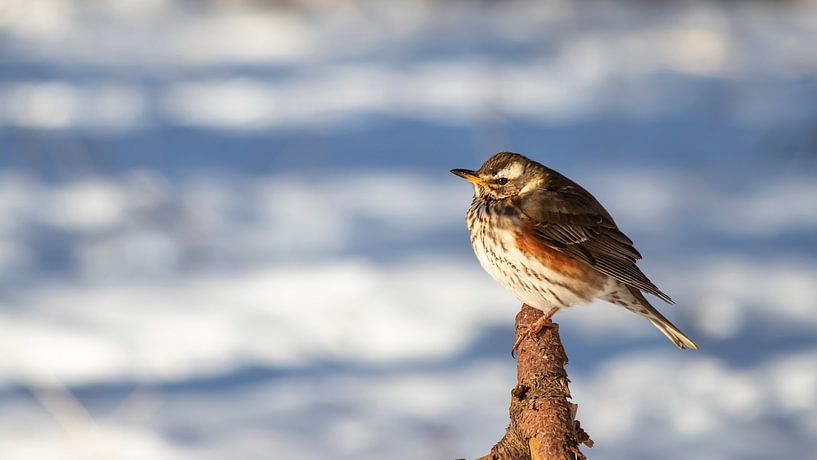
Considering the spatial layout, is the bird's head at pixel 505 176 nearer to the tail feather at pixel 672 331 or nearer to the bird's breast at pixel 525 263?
the bird's breast at pixel 525 263

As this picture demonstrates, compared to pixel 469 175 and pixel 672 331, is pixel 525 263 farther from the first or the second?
pixel 672 331

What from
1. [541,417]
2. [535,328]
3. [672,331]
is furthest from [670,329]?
[541,417]

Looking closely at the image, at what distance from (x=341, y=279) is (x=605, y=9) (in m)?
5.29

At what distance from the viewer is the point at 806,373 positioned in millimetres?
5559

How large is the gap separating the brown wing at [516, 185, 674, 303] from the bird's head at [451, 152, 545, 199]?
0.15 ft

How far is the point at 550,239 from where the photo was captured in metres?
3.35

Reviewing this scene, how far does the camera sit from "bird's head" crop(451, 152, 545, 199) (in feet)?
10.8

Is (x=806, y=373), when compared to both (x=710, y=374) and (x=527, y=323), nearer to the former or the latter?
(x=710, y=374)

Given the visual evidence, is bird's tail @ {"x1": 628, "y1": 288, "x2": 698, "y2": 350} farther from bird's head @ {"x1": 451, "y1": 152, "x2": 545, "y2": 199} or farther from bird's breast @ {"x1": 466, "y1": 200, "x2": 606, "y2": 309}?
bird's head @ {"x1": 451, "y1": 152, "x2": 545, "y2": 199}

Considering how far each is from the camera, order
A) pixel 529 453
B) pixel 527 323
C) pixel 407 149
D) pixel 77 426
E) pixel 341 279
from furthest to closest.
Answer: pixel 407 149, pixel 341 279, pixel 77 426, pixel 527 323, pixel 529 453

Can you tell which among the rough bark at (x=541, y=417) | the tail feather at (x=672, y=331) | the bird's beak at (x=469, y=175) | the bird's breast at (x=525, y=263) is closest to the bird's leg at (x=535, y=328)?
the rough bark at (x=541, y=417)

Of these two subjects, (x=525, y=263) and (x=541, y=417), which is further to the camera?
(x=525, y=263)

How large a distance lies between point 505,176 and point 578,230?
285 mm

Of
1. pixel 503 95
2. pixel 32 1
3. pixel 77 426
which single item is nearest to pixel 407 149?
pixel 503 95
